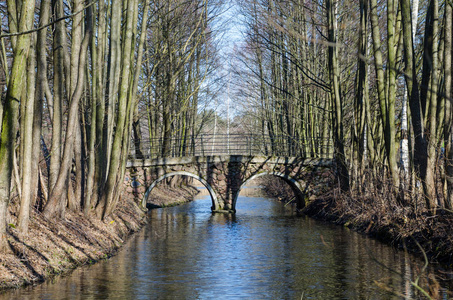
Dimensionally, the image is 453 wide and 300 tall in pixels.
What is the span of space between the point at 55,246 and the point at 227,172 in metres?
13.9

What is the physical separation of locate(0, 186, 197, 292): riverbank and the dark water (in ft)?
0.79

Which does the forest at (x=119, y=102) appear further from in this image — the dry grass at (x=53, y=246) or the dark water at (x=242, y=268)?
the dark water at (x=242, y=268)

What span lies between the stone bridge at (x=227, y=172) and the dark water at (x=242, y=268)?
248 inches

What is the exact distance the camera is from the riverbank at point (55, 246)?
7.62m

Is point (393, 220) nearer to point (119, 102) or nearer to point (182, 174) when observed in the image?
point (119, 102)

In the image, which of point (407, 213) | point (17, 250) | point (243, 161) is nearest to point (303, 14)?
point (243, 161)

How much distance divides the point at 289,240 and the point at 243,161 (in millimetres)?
9150

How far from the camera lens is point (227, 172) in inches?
893

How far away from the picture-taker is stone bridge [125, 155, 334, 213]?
22234mm

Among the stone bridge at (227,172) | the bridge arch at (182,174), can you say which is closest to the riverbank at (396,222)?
the stone bridge at (227,172)

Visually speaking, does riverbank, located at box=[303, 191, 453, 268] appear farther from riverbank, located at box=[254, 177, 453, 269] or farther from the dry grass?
the dry grass

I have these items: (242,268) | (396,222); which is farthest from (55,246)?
(396,222)

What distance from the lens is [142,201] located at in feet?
73.0

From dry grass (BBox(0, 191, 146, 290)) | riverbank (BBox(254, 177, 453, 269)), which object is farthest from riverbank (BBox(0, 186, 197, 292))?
riverbank (BBox(254, 177, 453, 269))
